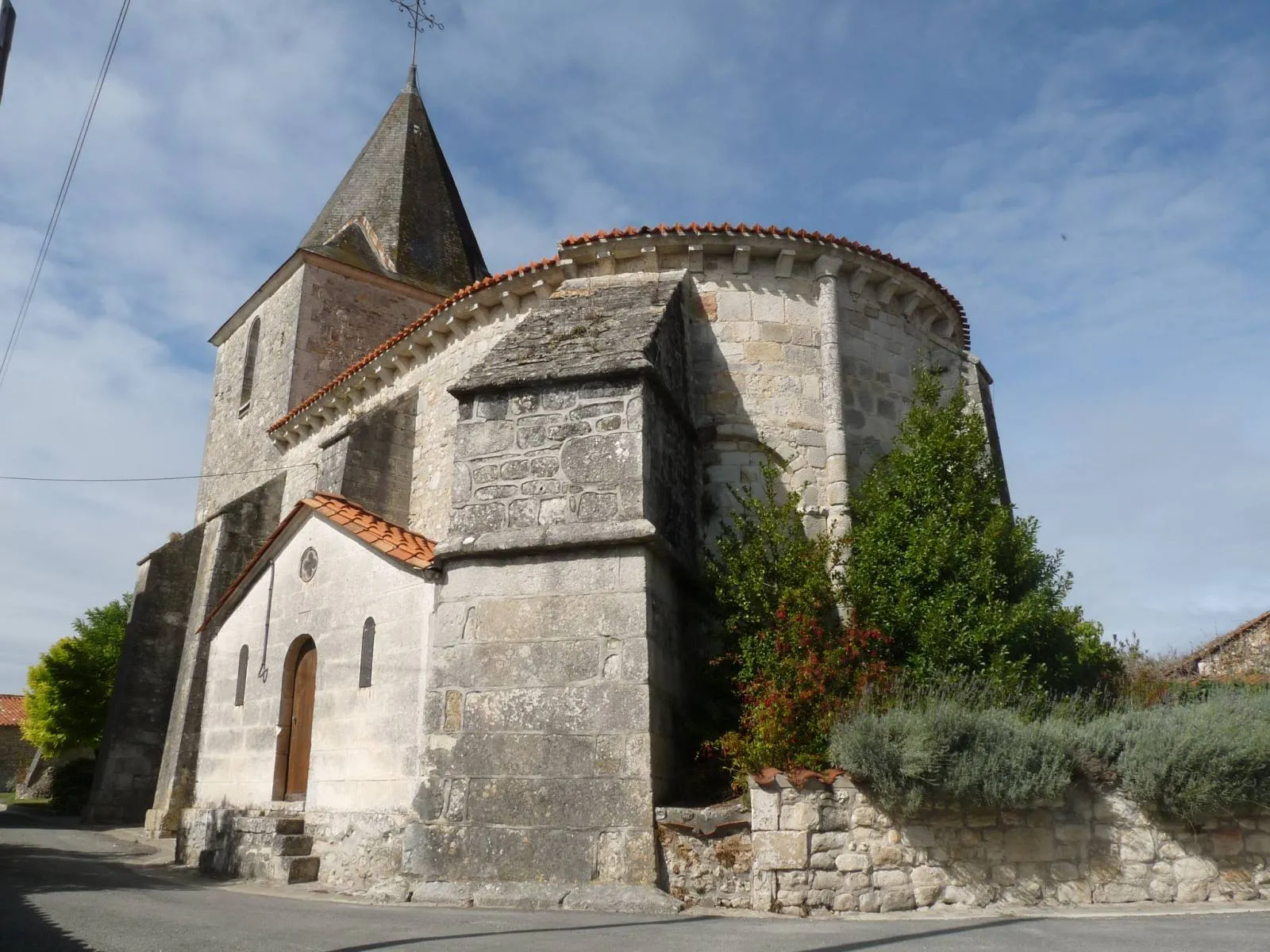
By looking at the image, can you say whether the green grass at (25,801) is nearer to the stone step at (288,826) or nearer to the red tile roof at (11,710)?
the red tile roof at (11,710)

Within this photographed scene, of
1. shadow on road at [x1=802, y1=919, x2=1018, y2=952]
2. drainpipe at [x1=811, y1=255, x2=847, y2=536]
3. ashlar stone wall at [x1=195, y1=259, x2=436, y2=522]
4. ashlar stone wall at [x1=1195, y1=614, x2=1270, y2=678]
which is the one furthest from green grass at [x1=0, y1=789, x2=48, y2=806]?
ashlar stone wall at [x1=1195, y1=614, x2=1270, y2=678]

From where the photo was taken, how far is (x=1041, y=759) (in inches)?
245

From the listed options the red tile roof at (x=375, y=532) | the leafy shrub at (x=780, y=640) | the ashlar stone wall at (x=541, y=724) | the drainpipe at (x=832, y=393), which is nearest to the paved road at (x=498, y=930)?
the ashlar stone wall at (x=541, y=724)

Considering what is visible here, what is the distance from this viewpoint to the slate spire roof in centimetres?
1975

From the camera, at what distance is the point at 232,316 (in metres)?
21.0

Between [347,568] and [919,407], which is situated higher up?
[919,407]

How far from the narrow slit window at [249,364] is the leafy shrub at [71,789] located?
8.95 meters

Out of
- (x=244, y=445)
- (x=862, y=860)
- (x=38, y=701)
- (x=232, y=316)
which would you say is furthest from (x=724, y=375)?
(x=38, y=701)

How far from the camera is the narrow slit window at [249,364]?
63.2 feet

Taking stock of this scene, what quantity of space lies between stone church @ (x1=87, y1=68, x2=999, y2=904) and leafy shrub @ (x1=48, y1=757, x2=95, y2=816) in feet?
26.6

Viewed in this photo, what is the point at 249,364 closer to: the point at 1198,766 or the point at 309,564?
the point at 309,564

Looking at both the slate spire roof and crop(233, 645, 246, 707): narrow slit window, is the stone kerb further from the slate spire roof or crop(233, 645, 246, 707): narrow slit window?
the slate spire roof

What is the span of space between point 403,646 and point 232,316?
1569 centimetres

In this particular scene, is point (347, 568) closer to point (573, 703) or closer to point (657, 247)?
point (573, 703)
